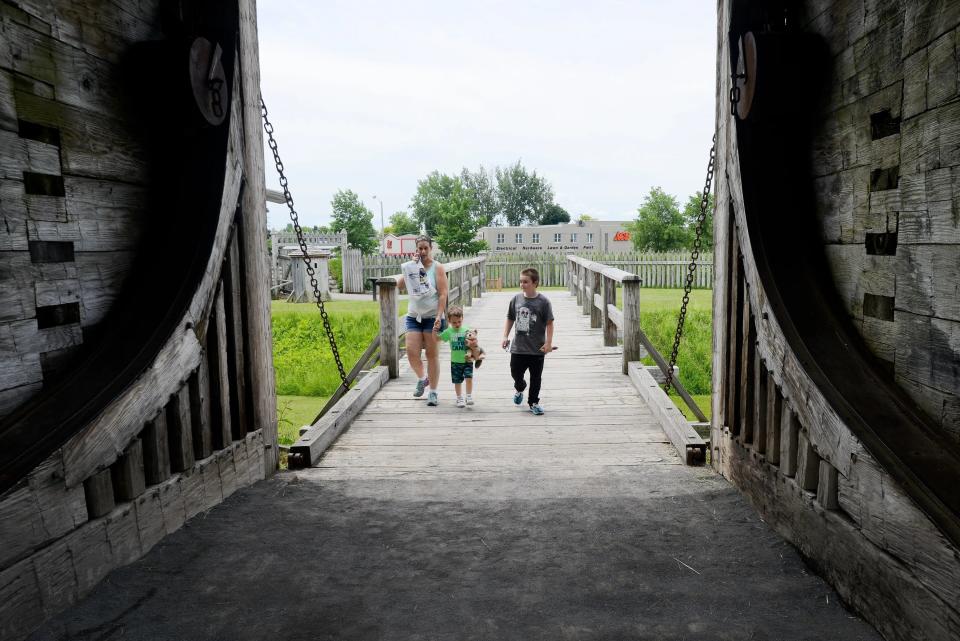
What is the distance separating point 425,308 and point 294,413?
3557 millimetres

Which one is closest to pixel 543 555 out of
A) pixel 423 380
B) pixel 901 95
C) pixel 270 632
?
pixel 270 632

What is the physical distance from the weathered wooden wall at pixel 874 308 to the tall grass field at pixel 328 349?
17.8 feet

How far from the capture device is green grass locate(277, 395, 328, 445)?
26.8 ft

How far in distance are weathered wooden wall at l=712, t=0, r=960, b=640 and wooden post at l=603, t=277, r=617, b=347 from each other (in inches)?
205

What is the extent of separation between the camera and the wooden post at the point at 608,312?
29.3 ft

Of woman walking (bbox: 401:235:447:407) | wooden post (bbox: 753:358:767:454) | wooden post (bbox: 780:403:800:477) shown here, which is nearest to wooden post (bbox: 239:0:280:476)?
woman walking (bbox: 401:235:447:407)

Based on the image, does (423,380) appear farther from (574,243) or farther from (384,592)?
(574,243)

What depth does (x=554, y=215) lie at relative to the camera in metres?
83.3

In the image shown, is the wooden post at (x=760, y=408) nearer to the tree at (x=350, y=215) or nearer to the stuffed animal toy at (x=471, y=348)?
the stuffed animal toy at (x=471, y=348)

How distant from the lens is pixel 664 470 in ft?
14.0

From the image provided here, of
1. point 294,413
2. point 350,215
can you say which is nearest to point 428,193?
point 350,215

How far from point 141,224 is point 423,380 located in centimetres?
351

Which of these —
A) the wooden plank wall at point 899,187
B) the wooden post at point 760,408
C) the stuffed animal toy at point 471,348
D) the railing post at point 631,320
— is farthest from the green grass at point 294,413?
the wooden plank wall at point 899,187

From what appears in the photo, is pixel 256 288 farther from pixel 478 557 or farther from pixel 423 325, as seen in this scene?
pixel 423 325
